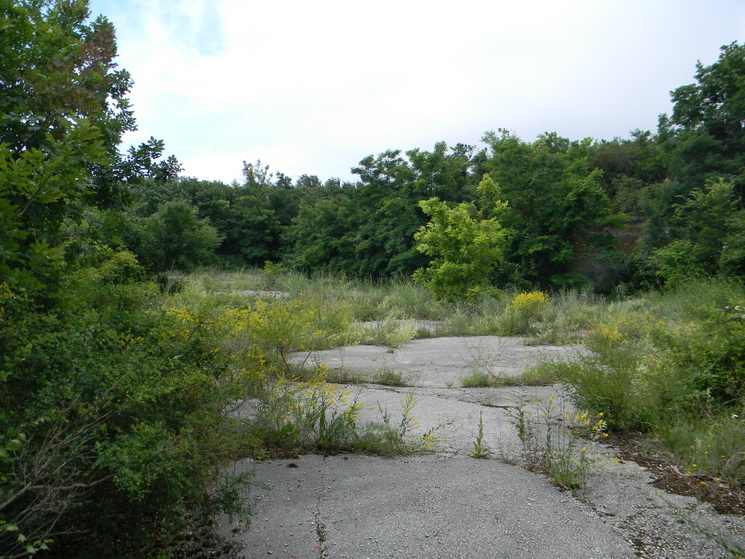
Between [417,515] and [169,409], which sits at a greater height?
[169,409]

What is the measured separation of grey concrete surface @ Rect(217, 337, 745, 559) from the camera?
8.20ft

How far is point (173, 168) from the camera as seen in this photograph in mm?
4301

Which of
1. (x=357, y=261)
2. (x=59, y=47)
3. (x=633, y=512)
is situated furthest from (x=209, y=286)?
(x=633, y=512)

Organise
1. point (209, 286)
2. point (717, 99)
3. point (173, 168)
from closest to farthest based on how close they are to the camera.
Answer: point (173, 168)
point (209, 286)
point (717, 99)

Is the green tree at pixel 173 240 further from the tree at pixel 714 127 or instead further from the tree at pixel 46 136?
the tree at pixel 714 127

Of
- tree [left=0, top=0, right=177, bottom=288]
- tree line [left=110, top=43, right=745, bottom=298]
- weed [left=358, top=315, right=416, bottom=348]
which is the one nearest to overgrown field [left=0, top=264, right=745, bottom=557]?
tree [left=0, top=0, right=177, bottom=288]

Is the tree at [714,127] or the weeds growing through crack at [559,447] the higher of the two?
the tree at [714,127]

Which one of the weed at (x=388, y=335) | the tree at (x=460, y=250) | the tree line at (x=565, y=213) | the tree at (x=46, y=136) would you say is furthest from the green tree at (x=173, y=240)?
the tree at (x=46, y=136)

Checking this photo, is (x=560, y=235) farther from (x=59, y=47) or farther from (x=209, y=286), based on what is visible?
(x=59, y=47)

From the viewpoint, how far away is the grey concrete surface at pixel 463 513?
2.50 meters

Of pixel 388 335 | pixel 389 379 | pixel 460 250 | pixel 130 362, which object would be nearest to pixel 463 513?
pixel 130 362

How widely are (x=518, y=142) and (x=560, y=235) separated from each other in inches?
164

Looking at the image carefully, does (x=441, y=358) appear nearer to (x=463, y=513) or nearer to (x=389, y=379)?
(x=389, y=379)

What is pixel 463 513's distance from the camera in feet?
9.21
